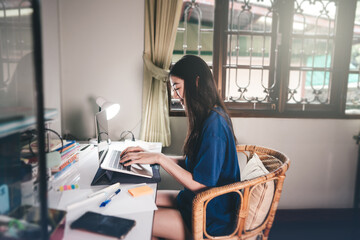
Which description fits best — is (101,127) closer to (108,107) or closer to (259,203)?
(108,107)

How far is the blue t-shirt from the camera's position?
112 cm

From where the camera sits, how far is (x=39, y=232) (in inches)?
16.2

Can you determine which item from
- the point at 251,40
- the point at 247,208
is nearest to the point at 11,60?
the point at 247,208

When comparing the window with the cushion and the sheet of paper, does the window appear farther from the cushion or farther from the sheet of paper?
the sheet of paper

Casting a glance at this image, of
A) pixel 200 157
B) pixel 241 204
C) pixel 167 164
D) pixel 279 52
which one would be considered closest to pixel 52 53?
pixel 167 164

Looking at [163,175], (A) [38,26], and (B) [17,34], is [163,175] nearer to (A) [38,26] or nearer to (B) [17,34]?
(B) [17,34]

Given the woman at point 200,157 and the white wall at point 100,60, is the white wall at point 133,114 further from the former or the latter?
the woman at point 200,157

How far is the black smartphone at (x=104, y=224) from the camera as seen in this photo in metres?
0.79

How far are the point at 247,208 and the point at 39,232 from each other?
988mm

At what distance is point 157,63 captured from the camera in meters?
2.19

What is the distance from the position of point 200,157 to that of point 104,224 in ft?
1.64

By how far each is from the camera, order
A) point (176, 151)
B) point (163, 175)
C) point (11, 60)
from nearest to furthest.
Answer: point (11, 60), point (163, 175), point (176, 151)

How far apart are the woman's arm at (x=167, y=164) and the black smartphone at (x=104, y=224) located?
14.3 inches

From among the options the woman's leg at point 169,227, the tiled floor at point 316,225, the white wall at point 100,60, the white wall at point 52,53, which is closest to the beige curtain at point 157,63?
the white wall at point 100,60
